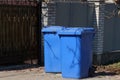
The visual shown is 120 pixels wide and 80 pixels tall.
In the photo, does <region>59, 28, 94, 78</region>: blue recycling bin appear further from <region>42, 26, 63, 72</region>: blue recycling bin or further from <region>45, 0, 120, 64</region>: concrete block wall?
<region>45, 0, 120, 64</region>: concrete block wall

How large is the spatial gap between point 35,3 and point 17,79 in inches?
140

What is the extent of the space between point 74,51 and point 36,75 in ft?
4.49

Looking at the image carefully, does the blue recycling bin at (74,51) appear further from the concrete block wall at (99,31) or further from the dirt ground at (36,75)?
the concrete block wall at (99,31)

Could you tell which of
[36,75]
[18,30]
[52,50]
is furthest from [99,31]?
[36,75]

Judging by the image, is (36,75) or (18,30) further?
(18,30)

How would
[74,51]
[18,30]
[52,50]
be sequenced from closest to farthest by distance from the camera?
[74,51], [52,50], [18,30]

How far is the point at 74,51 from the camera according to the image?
41.1ft

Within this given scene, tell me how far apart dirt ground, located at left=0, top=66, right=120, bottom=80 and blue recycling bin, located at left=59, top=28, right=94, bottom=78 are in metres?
0.34

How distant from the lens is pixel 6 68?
14234 millimetres

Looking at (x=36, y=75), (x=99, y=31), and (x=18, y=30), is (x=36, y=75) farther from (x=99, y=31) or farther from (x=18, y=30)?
(x=99, y=31)

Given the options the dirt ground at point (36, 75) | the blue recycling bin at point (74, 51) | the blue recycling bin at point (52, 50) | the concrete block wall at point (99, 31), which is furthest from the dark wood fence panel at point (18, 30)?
the blue recycling bin at point (74, 51)

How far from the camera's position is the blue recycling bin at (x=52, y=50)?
44.0 ft

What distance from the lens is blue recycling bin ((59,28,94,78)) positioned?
41.1 ft

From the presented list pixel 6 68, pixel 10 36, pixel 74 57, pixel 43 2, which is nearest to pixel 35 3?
pixel 43 2
